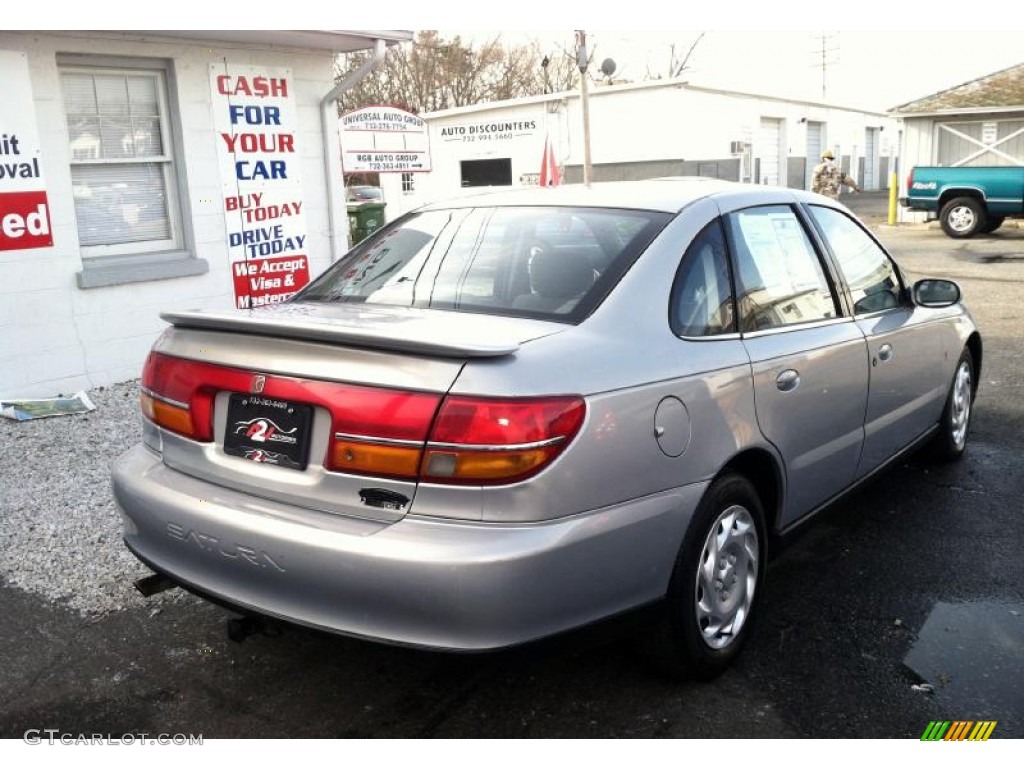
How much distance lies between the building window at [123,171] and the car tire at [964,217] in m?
16.7

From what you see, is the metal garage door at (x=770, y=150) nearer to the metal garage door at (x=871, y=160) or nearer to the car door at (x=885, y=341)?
the metal garage door at (x=871, y=160)

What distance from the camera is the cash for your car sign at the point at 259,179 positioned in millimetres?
7703

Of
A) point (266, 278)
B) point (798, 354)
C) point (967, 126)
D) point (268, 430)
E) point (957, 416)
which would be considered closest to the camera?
point (268, 430)

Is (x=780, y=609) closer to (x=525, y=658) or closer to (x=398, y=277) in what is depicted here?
(x=525, y=658)

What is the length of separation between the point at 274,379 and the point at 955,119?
24.3m

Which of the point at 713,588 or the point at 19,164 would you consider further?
the point at 19,164

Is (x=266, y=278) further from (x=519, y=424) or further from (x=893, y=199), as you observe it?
(x=893, y=199)

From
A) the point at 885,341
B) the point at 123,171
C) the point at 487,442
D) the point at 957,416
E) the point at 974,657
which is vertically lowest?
the point at 974,657

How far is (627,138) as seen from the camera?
25.6 m

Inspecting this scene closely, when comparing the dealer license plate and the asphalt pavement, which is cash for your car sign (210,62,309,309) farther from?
the dealer license plate

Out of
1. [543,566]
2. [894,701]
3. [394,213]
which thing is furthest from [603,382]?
[394,213]

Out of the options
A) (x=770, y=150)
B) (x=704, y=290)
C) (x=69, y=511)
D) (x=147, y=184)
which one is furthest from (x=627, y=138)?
(x=704, y=290)

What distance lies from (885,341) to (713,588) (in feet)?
5.57

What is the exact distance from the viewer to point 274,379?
8.87ft
